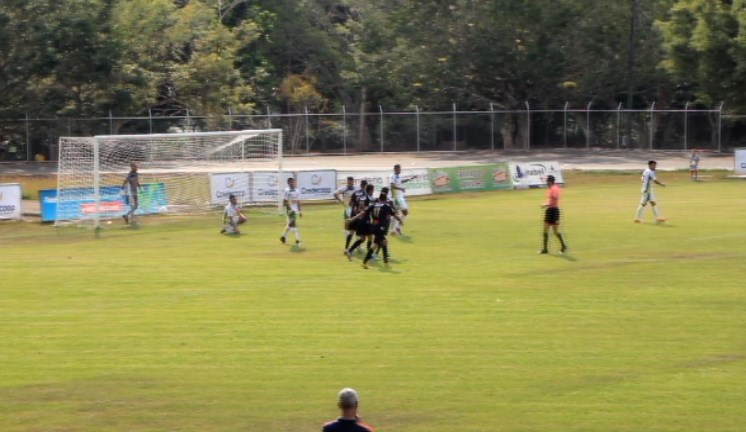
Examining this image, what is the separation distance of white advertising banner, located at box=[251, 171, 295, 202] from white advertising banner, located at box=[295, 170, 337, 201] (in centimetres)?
206

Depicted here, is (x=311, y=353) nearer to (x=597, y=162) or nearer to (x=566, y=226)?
(x=566, y=226)

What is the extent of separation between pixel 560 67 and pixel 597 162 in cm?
1040

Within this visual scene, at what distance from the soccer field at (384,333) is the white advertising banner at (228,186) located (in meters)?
8.00

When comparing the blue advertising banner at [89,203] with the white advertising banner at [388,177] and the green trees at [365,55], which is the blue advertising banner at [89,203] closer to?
the white advertising banner at [388,177]

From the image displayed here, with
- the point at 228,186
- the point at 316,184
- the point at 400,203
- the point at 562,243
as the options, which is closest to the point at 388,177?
the point at 316,184

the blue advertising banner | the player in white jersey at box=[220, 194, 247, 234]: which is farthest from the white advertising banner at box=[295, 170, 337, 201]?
the player in white jersey at box=[220, 194, 247, 234]

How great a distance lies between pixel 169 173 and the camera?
1631 inches

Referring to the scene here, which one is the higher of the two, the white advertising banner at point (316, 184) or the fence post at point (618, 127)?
the fence post at point (618, 127)

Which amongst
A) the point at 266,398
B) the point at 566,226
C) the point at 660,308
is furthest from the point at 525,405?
the point at 566,226

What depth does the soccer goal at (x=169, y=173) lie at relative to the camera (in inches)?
1532

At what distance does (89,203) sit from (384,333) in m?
21.8

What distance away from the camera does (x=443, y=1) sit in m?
73.2

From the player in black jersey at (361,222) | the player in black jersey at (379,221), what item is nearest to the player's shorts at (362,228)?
the player in black jersey at (361,222)

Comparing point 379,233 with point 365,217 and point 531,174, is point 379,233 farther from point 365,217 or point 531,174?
point 531,174
